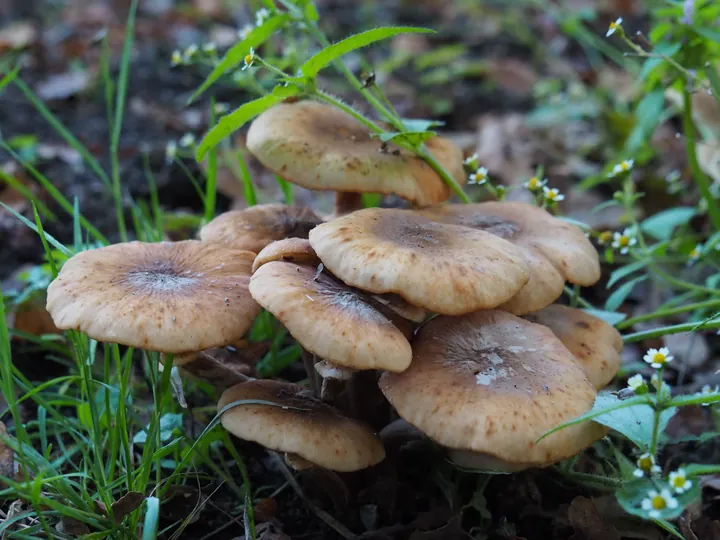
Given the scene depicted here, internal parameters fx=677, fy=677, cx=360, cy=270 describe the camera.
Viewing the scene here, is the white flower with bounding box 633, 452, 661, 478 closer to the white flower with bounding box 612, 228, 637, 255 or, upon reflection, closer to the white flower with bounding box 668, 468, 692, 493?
the white flower with bounding box 668, 468, 692, 493

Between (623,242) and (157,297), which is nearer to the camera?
(157,297)

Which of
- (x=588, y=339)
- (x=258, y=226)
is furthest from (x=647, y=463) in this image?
(x=258, y=226)

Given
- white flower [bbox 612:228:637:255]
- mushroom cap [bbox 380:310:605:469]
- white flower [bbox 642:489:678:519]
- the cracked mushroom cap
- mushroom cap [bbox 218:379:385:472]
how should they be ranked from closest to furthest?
1. white flower [bbox 642:489:678:519]
2. mushroom cap [bbox 380:310:605:469]
3. mushroom cap [bbox 218:379:385:472]
4. the cracked mushroom cap
5. white flower [bbox 612:228:637:255]

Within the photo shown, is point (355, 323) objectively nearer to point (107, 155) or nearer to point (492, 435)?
point (492, 435)

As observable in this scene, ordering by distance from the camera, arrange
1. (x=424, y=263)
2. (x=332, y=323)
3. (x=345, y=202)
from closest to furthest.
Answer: (x=332, y=323), (x=424, y=263), (x=345, y=202)

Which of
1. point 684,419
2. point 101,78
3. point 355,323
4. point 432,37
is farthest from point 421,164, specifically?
point 432,37

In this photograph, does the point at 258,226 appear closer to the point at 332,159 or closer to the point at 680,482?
the point at 332,159

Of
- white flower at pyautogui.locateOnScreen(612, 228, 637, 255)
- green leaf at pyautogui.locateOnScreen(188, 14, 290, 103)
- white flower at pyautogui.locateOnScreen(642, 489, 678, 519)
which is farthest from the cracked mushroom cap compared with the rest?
green leaf at pyautogui.locateOnScreen(188, 14, 290, 103)
